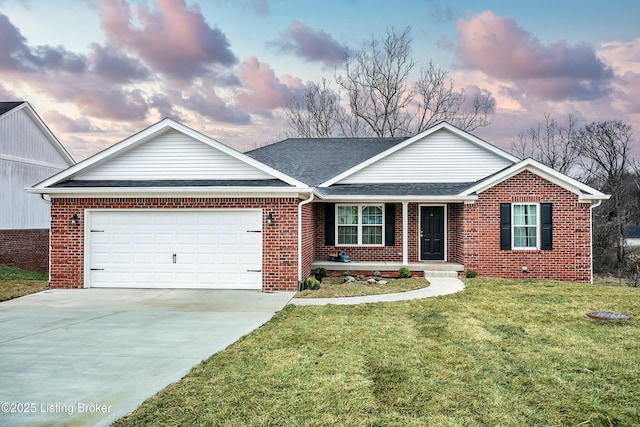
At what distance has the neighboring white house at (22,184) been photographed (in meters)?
20.8

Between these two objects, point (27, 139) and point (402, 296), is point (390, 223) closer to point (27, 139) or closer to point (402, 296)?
point (402, 296)

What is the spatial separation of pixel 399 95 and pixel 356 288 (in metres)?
25.9

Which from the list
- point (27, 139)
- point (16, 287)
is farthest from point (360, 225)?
point (27, 139)

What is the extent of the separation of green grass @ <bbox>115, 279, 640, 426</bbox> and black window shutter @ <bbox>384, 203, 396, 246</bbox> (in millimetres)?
7052

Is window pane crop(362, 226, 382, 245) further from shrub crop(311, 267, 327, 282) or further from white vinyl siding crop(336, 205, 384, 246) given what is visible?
shrub crop(311, 267, 327, 282)

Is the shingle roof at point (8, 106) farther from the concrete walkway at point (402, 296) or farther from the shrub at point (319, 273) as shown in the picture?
the concrete walkway at point (402, 296)

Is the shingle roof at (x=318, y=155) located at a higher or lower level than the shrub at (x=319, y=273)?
higher

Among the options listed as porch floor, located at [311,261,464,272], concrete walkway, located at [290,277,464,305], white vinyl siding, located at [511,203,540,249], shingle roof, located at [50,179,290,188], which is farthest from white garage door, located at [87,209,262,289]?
white vinyl siding, located at [511,203,540,249]

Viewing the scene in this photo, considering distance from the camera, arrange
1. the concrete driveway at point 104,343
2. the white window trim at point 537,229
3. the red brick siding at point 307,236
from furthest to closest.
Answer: the white window trim at point 537,229 < the red brick siding at point 307,236 < the concrete driveway at point 104,343

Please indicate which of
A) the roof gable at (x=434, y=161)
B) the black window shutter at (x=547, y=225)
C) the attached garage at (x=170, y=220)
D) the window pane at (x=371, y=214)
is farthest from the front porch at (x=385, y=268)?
the roof gable at (x=434, y=161)

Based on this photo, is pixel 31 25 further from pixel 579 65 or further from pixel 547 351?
pixel 579 65

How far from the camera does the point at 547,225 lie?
1452 centimetres

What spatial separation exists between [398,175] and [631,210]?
39.0m

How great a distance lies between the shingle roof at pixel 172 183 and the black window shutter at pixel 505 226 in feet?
23.8
